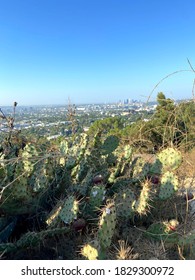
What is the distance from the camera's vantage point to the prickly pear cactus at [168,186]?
9.14 ft

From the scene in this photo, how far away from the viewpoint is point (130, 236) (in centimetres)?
259

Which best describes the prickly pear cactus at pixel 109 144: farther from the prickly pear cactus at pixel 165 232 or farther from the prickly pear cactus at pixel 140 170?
the prickly pear cactus at pixel 165 232

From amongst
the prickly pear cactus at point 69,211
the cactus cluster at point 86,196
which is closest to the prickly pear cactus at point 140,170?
the cactus cluster at point 86,196

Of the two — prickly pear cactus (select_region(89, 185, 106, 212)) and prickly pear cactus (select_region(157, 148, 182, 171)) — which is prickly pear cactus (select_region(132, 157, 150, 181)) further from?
prickly pear cactus (select_region(89, 185, 106, 212))

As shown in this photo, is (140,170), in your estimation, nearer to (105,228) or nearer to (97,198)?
(97,198)

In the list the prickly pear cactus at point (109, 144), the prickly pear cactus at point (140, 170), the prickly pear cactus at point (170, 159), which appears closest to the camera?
the prickly pear cactus at point (170, 159)

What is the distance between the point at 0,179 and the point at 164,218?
150cm

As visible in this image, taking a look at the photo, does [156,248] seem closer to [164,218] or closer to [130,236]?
[130,236]

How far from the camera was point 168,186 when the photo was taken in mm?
2812

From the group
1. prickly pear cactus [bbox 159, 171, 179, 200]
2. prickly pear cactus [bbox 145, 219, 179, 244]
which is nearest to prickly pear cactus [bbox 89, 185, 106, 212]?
prickly pear cactus [bbox 145, 219, 179, 244]

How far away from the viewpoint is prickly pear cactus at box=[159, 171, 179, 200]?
9.14ft

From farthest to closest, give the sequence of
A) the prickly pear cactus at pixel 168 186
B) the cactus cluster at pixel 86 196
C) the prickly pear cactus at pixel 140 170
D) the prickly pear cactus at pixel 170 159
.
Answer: the prickly pear cactus at pixel 140 170 → the prickly pear cactus at pixel 170 159 → the prickly pear cactus at pixel 168 186 → the cactus cluster at pixel 86 196

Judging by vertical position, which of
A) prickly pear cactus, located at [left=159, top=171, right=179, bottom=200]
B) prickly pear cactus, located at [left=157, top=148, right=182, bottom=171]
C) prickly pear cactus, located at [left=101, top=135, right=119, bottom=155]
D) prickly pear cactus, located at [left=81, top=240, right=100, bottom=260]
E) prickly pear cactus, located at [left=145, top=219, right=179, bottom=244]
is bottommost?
prickly pear cactus, located at [left=145, top=219, right=179, bottom=244]
